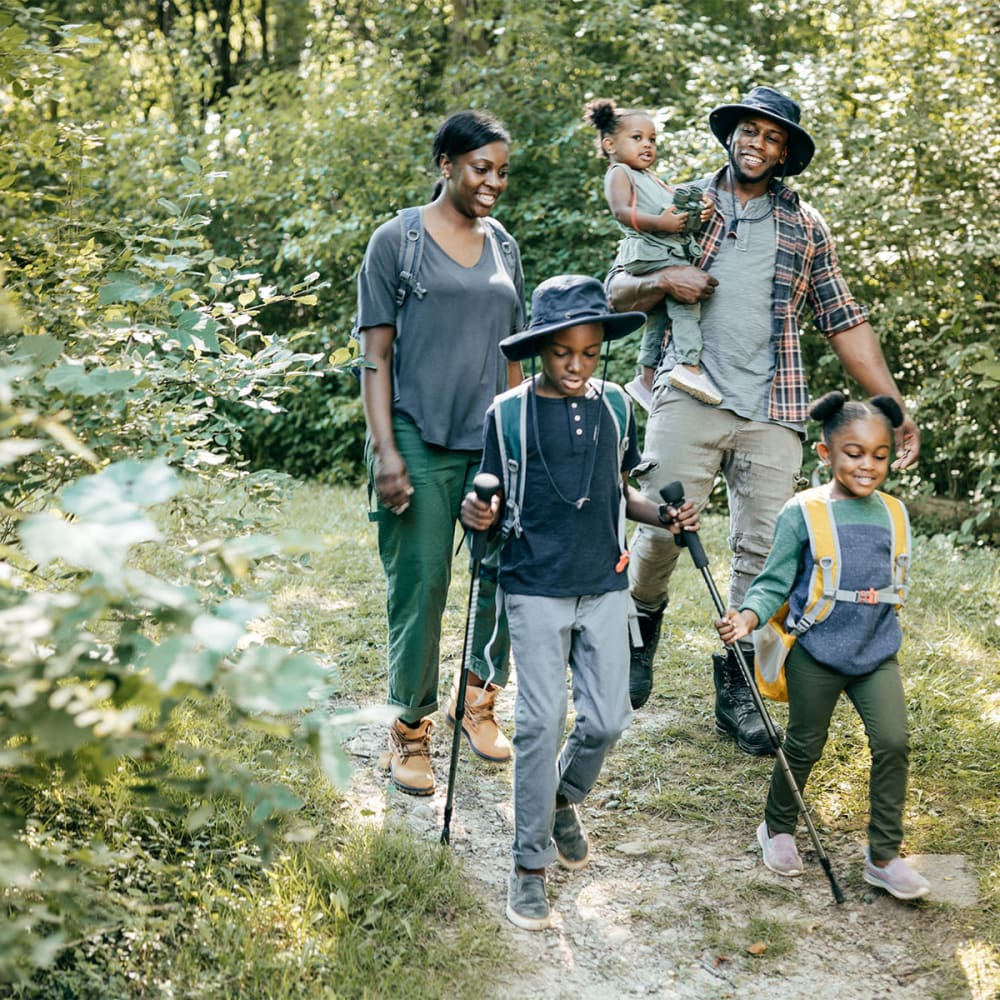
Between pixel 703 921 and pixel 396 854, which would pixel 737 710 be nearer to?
pixel 703 921

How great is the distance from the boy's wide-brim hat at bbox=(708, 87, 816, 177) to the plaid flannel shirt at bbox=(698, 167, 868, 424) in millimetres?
124

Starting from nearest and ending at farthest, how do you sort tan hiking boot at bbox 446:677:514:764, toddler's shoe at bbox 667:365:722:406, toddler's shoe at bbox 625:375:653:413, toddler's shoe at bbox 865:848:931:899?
toddler's shoe at bbox 865:848:931:899 < toddler's shoe at bbox 667:365:722:406 < tan hiking boot at bbox 446:677:514:764 < toddler's shoe at bbox 625:375:653:413

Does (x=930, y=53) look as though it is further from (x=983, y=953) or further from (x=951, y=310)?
(x=983, y=953)

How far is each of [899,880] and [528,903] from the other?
3.68 ft

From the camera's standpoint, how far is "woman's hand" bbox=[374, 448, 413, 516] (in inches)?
151

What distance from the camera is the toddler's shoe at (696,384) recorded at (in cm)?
436

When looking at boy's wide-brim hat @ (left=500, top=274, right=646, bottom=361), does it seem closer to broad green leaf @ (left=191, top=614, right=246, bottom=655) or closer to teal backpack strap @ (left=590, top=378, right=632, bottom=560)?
teal backpack strap @ (left=590, top=378, right=632, bottom=560)

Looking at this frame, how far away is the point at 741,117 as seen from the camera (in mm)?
4355

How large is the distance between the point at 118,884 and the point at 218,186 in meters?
10.0

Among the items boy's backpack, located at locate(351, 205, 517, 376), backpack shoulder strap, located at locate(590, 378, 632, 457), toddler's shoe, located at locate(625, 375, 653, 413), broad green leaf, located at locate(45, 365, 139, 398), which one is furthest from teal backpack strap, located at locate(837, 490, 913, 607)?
broad green leaf, located at locate(45, 365, 139, 398)

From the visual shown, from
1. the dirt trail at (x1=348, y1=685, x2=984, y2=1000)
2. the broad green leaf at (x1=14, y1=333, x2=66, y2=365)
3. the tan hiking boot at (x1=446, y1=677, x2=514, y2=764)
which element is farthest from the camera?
the tan hiking boot at (x1=446, y1=677, x2=514, y2=764)

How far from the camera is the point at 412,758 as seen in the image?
4203 mm

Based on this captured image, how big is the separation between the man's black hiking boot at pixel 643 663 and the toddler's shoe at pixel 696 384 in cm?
97

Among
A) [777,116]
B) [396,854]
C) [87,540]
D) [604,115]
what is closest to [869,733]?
[396,854]
